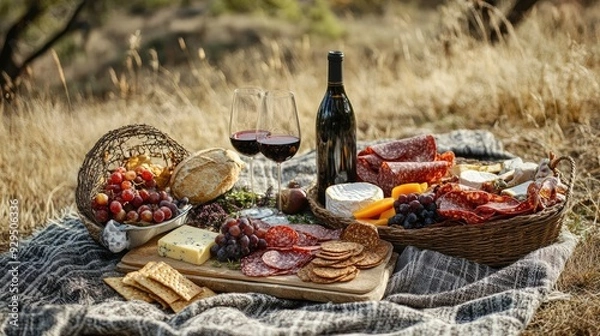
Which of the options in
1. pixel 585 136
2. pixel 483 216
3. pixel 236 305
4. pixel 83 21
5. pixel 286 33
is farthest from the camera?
pixel 286 33

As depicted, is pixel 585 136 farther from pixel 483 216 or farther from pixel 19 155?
pixel 19 155

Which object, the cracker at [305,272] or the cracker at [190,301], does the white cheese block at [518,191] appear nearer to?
the cracker at [305,272]

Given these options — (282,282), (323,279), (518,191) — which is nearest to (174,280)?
(282,282)

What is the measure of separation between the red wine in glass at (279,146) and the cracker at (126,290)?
781 millimetres

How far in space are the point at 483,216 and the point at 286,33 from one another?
1040 centimetres

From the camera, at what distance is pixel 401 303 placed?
2895 millimetres

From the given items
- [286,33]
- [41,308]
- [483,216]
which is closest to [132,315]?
[41,308]

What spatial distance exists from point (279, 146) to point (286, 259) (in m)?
0.48

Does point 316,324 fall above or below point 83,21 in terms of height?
below

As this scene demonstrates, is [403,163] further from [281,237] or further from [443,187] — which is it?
[281,237]

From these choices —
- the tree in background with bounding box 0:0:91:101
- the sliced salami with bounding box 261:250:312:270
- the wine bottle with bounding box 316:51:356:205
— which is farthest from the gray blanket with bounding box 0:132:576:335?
the tree in background with bounding box 0:0:91:101

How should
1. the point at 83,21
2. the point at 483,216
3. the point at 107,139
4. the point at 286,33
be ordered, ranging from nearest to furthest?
the point at 483,216
the point at 107,139
the point at 83,21
the point at 286,33

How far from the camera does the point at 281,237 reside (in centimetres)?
306

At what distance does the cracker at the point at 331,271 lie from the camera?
2818 mm
